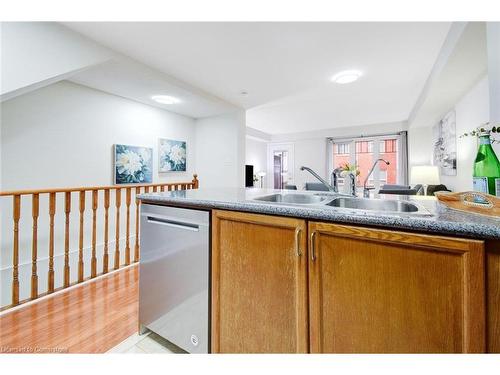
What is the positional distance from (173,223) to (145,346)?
76cm

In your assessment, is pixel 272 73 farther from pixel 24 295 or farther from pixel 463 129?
pixel 24 295

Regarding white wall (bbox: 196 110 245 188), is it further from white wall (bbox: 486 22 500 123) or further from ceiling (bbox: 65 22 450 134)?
white wall (bbox: 486 22 500 123)

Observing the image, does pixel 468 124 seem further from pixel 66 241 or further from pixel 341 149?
pixel 66 241

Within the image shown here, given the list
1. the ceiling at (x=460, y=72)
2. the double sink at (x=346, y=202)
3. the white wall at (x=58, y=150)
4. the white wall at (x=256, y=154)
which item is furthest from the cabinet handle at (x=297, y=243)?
the white wall at (x=256, y=154)

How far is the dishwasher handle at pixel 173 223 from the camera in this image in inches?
48.1

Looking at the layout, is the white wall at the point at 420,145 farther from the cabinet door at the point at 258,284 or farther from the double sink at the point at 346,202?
the cabinet door at the point at 258,284

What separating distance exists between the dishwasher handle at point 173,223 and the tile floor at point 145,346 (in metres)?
0.71

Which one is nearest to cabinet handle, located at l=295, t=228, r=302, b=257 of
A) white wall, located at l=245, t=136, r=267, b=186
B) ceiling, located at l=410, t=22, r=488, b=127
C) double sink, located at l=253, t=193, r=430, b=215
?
double sink, located at l=253, t=193, r=430, b=215

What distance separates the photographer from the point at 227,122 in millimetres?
4379

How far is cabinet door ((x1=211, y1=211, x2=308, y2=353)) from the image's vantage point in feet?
3.11

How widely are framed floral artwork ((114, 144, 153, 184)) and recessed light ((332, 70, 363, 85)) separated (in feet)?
9.72

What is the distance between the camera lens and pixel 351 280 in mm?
842

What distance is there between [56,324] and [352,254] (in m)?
1.97
